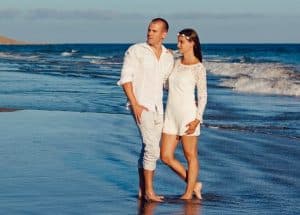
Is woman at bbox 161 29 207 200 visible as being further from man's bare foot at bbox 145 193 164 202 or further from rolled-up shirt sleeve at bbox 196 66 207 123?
man's bare foot at bbox 145 193 164 202

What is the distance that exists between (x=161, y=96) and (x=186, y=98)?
0.70ft

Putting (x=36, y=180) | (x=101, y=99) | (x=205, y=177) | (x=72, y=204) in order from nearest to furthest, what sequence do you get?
(x=72, y=204) → (x=36, y=180) → (x=205, y=177) → (x=101, y=99)

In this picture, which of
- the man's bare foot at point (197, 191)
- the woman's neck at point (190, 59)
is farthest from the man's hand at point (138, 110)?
the man's bare foot at point (197, 191)

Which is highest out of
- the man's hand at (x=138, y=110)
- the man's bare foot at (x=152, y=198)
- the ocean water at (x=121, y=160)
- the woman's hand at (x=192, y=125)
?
the man's hand at (x=138, y=110)

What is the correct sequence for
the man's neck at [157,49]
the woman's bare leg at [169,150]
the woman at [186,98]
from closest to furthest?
the man's neck at [157,49], the woman at [186,98], the woman's bare leg at [169,150]

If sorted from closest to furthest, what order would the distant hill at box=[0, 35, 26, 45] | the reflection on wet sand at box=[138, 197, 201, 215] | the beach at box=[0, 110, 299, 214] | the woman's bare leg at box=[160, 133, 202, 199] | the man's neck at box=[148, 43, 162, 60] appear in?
the reflection on wet sand at box=[138, 197, 201, 215], the beach at box=[0, 110, 299, 214], the man's neck at box=[148, 43, 162, 60], the woman's bare leg at box=[160, 133, 202, 199], the distant hill at box=[0, 35, 26, 45]

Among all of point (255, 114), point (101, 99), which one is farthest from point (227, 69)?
point (255, 114)

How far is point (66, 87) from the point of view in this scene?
2288cm

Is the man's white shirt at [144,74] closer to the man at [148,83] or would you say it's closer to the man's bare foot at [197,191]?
the man at [148,83]

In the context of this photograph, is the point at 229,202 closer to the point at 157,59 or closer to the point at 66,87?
the point at 157,59

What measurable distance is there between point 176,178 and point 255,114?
23.8 feet

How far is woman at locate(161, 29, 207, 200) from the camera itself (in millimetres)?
7027

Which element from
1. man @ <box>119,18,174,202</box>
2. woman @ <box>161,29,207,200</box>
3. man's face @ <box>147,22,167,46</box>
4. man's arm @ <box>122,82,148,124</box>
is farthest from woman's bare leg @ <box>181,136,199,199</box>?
man's face @ <box>147,22,167,46</box>

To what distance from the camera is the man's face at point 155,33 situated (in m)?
6.87
